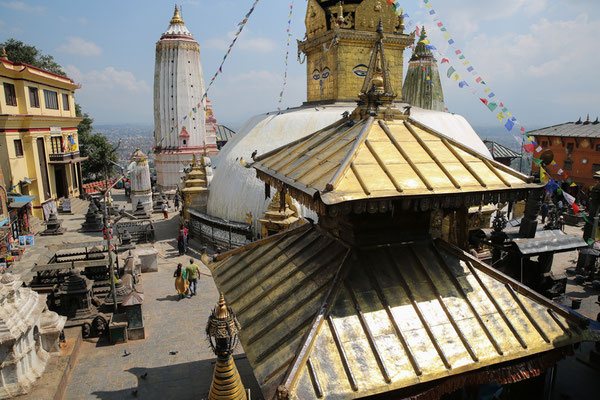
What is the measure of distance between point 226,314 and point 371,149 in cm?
307

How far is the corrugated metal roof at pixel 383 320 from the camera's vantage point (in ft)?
11.0

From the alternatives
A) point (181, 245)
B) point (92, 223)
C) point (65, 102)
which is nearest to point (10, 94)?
point (65, 102)

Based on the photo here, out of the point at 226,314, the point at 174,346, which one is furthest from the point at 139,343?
the point at 226,314

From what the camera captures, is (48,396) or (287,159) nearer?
(287,159)

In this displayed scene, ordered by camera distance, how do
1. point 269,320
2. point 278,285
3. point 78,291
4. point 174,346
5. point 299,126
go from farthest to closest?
point 299,126, point 78,291, point 174,346, point 278,285, point 269,320

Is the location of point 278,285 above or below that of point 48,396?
above

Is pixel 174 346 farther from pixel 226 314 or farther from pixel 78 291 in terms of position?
pixel 226 314

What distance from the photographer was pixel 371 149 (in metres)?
4.31

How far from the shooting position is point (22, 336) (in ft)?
24.7

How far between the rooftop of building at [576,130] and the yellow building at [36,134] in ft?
122

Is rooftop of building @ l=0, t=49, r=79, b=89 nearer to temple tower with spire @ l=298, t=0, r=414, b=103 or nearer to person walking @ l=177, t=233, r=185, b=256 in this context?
person walking @ l=177, t=233, r=185, b=256

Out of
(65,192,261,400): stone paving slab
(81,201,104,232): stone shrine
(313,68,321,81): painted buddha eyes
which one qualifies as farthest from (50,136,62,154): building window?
(65,192,261,400): stone paving slab

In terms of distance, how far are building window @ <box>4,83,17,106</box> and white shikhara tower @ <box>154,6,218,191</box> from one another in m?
12.2

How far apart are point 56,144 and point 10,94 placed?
20.6ft
